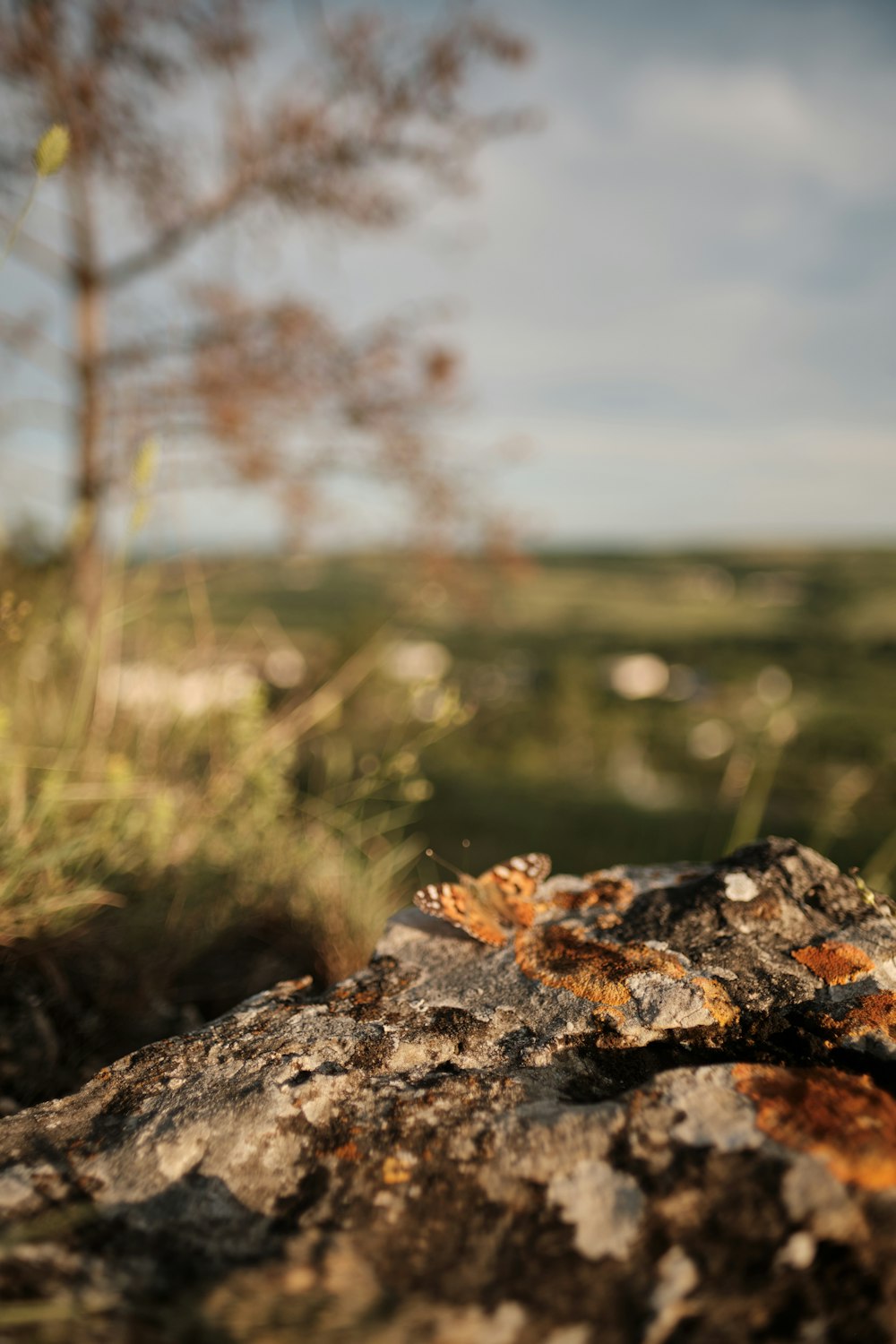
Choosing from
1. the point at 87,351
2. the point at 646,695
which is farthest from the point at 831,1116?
the point at 646,695

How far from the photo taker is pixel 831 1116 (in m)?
1.19

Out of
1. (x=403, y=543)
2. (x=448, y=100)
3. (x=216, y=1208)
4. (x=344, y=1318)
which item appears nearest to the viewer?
(x=344, y=1318)

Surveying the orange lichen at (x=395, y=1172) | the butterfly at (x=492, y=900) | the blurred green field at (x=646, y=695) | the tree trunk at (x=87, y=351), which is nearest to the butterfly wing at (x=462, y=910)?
the butterfly at (x=492, y=900)

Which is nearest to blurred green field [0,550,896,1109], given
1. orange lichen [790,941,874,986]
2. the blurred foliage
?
the blurred foliage

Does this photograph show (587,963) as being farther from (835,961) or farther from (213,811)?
(213,811)

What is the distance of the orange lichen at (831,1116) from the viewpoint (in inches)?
43.1

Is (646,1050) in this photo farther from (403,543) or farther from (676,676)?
(676,676)

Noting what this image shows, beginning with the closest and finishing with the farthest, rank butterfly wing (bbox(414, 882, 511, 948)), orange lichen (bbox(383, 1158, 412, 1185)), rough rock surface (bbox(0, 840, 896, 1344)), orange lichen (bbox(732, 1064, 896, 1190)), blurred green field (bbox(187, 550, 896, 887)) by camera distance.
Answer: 1. rough rock surface (bbox(0, 840, 896, 1344))
2. orange lichen (bbox(732, 1064, 896, 1190))
3. orange lichen (bbox(383, 1158, 412, 1185))
4. butterfly wing (bbox(414, 882, 511, 948))
5. blurred green field (bbox(187, 550, 896, 887))

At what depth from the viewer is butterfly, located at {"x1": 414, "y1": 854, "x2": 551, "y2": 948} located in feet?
6.19

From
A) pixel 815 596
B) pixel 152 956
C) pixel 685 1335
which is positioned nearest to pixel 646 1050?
pixel 685 1335

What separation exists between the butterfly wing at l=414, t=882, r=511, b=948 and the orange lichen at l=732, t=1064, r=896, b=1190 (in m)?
0.67

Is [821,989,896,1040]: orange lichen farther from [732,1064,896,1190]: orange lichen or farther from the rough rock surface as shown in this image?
[732,1064,896,1190]: orange lichen

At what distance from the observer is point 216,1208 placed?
3.88 ft

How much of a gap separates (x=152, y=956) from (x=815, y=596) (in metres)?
130
